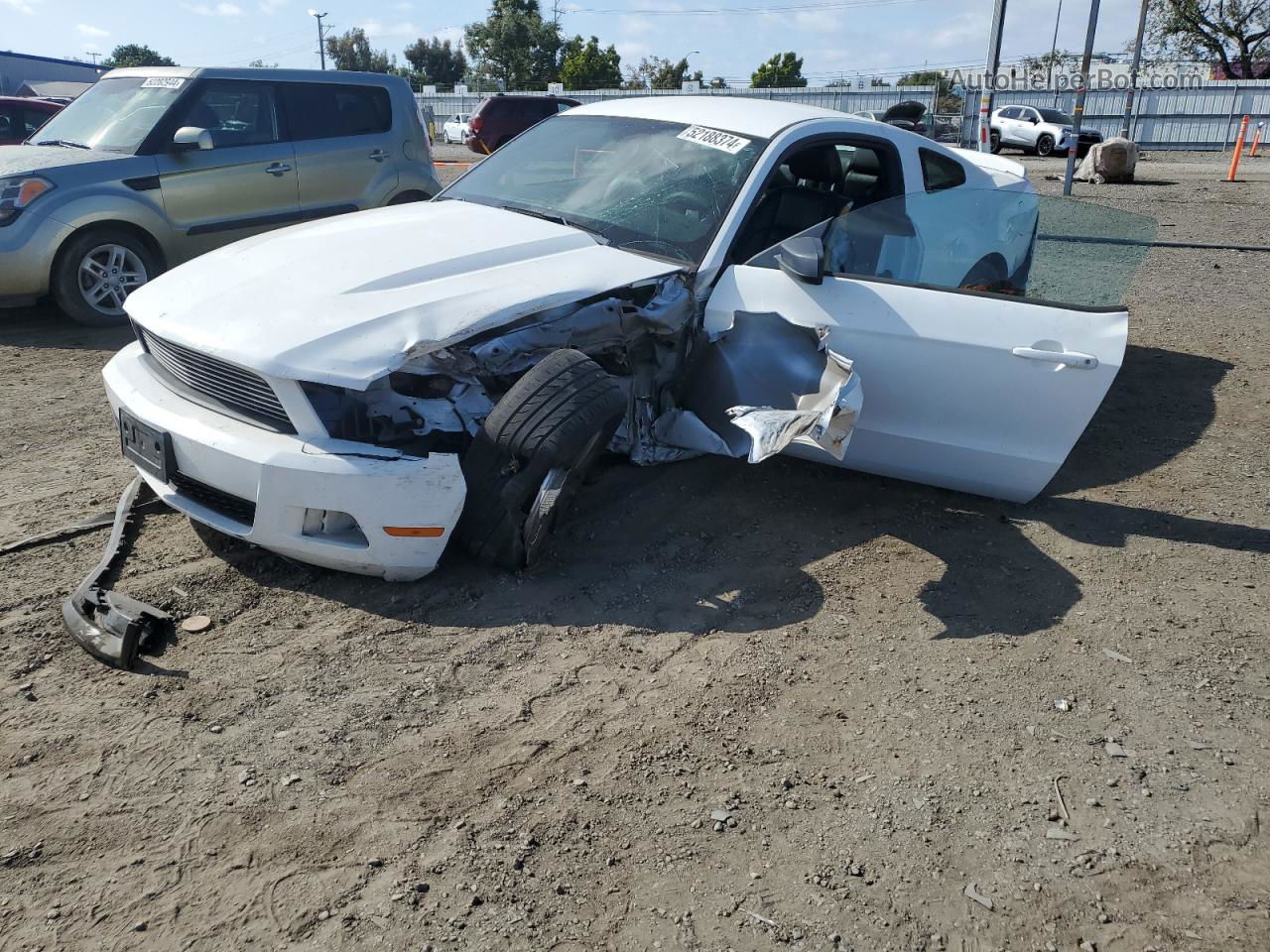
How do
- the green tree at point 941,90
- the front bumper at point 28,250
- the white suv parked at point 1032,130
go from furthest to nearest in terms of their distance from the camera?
the green tree at point 941,90 < the white suv parked at point 1032,130 < the front bumper at point 28,250

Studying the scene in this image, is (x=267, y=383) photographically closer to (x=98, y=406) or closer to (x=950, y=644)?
(x=950, y=644)

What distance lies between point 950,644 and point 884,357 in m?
1.26

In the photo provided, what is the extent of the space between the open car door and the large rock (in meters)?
17.2

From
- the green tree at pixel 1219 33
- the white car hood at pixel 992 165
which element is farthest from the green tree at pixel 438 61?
the white car hood at pixel 992 165

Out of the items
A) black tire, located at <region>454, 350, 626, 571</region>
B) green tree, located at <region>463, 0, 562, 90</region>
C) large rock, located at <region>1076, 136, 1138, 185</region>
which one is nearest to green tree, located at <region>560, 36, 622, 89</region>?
green tree, located at <region>463, 0, 562, 90</region>

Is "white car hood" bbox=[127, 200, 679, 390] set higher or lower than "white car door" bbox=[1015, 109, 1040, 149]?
lower

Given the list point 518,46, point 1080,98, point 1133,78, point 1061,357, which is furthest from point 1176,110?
point 518,46

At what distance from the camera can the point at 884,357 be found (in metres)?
3.98

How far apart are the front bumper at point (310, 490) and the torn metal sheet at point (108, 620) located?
14.1 inches

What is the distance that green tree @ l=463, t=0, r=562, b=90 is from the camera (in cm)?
7025

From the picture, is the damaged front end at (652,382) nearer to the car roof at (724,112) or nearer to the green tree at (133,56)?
the car roof at (724,112)

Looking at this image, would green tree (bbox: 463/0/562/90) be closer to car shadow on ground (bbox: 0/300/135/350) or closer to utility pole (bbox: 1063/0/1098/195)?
utility pole (bbox: 1063/0/1098/195)

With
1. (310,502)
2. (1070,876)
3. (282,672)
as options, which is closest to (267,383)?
(310,502)

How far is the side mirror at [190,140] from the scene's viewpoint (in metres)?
7.18
